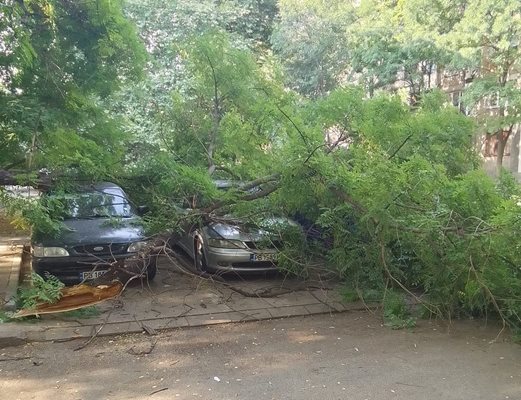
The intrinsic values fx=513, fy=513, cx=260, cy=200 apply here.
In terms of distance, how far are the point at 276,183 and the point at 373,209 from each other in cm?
157

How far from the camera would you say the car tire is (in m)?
8.55

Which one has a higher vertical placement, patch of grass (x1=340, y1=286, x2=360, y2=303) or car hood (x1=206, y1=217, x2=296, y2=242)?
car hood (x1=206, y1=217, x2=296, y2=242)

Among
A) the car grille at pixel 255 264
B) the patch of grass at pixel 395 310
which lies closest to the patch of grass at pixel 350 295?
the patch of grass at pixel 395 310

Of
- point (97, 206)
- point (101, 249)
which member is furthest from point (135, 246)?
point (97, 206)

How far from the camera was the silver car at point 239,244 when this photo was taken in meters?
7.64

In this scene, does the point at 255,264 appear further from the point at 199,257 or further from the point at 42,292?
the point at 42,292

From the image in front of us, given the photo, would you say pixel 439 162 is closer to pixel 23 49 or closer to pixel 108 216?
pixel 108 216

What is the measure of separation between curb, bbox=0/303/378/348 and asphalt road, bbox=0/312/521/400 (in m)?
0.13

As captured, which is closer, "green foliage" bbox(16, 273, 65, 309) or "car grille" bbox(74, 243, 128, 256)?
"green foliage" bbox(16, 273, 65, 309)

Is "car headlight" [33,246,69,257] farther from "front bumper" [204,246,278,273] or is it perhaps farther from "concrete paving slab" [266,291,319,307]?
"concrete paving slab" [266,291,319,307]

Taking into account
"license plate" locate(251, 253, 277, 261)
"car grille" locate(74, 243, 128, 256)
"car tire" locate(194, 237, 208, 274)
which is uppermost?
"car grille" locate(74, 243, 128, 256)

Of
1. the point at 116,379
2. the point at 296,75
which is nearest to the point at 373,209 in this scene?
the point at 116,379

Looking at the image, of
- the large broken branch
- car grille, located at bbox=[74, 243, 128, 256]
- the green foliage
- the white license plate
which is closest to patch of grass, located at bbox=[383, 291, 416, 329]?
car grille, located at bbox=[74, 243, 128, 256]

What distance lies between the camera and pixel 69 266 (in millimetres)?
7145
